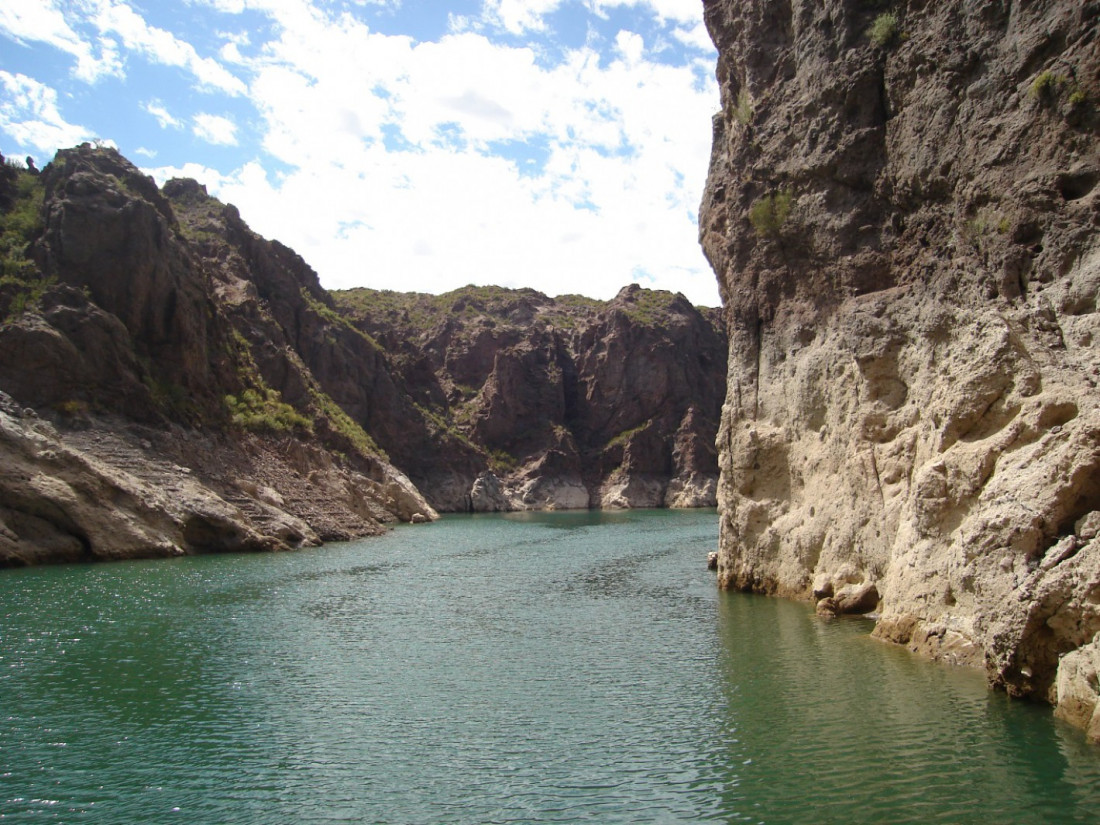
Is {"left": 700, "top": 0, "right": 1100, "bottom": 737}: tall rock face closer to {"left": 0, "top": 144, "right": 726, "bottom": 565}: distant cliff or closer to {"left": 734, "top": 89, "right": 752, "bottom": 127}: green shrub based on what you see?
{"left": 734, "top": 89, "right": 752, "bottom": 127}: green shrub

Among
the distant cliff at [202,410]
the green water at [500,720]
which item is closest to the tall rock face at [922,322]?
the green water at [500,720]

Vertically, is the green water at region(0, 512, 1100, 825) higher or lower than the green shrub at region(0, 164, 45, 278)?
lower

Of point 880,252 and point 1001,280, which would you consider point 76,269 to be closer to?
point 880,252

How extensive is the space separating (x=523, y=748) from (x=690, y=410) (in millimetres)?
127270

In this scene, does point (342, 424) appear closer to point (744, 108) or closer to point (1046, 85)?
point (744, 108)

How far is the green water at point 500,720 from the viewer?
12.7 meters

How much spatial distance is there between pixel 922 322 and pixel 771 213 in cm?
980

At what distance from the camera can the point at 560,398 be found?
147 metres

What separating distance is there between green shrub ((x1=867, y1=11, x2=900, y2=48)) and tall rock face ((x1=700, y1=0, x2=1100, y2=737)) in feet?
0.20

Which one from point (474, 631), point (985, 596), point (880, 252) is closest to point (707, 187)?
point (880, 252)

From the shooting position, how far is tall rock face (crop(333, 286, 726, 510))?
12938 centimetres

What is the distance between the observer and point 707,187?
38.9m

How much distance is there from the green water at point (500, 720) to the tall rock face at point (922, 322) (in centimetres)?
194

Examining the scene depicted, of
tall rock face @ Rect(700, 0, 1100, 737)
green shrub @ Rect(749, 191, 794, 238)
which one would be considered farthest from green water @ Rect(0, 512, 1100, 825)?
green shrub @ Rect(749, 191, 794, 238)
